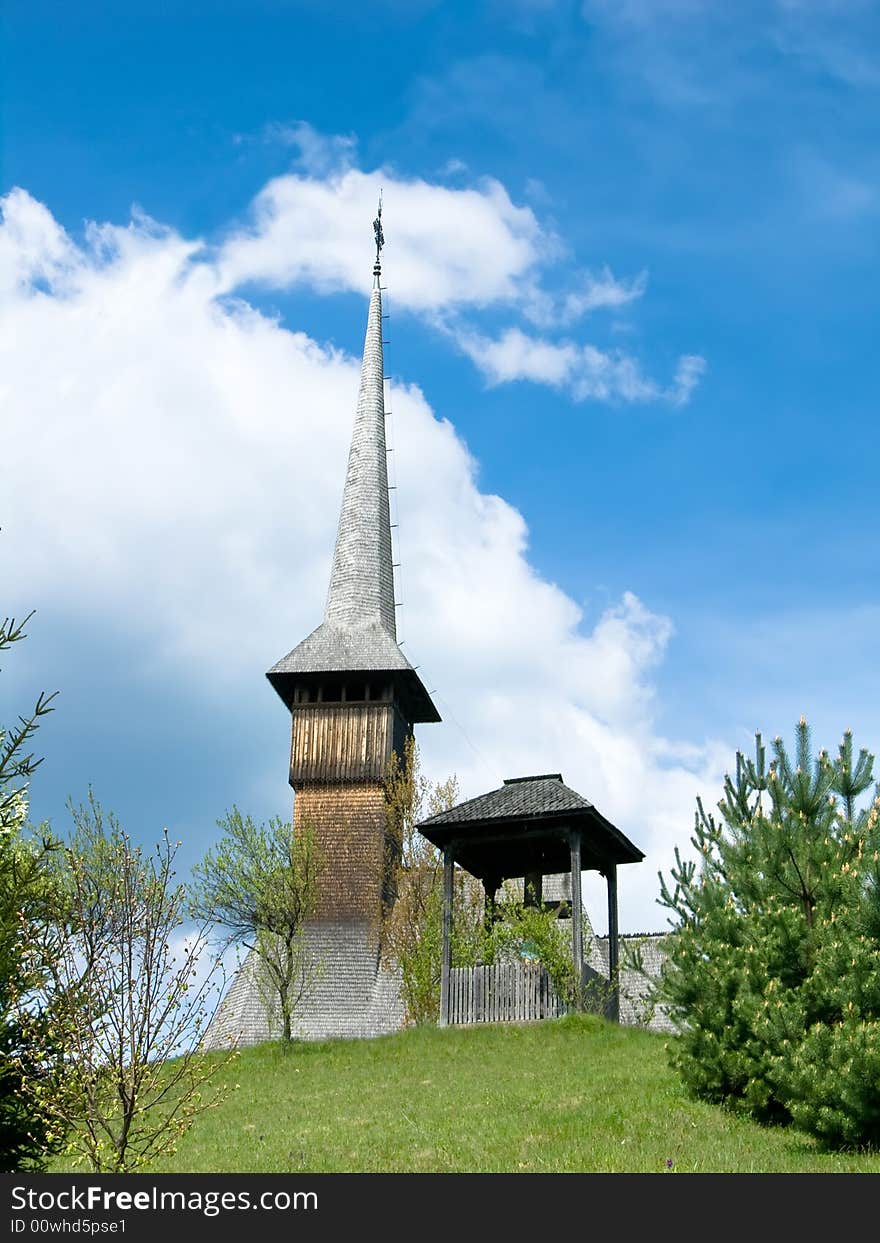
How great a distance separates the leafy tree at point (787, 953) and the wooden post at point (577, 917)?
385 inches

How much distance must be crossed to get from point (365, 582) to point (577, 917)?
63.6 ft

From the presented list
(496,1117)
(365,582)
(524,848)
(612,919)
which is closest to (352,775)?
(365,582)

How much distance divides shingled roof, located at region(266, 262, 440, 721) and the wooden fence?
13.5 m

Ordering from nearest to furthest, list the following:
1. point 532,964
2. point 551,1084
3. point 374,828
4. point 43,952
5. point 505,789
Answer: point 43,952, point 551,1084, point 532,964, point 505,789, point 374,828

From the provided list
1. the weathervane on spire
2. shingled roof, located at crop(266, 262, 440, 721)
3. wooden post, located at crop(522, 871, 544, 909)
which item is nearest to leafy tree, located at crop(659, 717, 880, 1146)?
wooden post, located at crop(522, 871, 544, 909)

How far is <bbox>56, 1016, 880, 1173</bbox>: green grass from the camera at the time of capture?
1297cm

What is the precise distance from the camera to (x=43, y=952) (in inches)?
417

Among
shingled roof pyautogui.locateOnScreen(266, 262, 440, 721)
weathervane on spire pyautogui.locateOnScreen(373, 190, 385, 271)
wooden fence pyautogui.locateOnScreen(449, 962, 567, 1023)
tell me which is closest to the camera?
wooden fence pyautogui.locateOnScreen(449, 962, 567, 1023)

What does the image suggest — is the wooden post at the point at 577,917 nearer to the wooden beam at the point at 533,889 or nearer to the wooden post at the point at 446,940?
the wooden beam at the point at 533,889

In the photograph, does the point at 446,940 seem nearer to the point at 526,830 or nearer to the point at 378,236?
the point at 526,830

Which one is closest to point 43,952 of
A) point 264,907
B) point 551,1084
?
point 551,1084

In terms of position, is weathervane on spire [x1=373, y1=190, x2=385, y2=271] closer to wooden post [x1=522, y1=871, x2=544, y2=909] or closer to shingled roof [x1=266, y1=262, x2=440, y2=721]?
shingled roof [x1=266, y1=262, x2=440, y2=721]

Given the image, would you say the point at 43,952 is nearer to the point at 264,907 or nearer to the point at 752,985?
the point at 752,985
